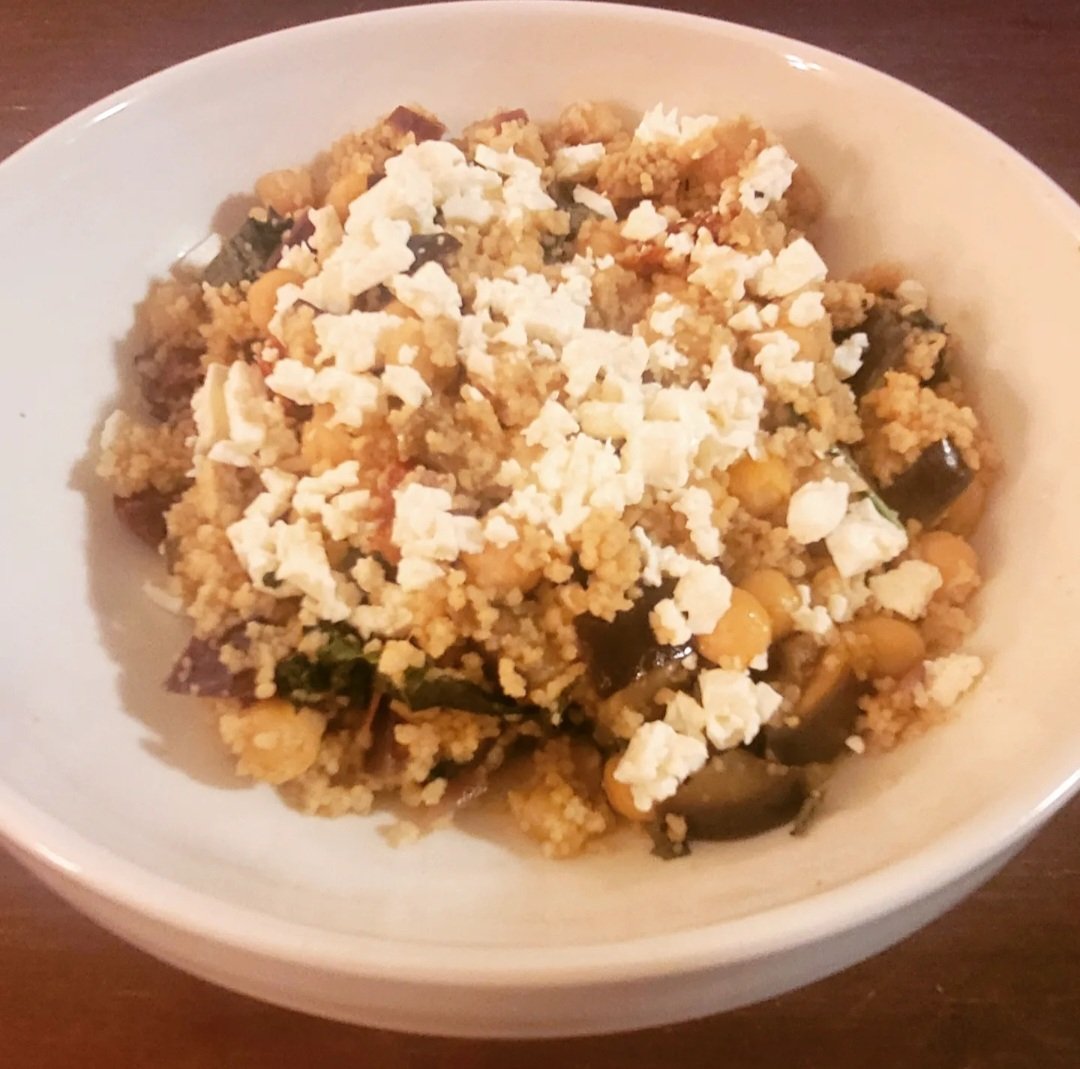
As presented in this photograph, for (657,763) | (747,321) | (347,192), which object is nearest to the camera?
(657,763)

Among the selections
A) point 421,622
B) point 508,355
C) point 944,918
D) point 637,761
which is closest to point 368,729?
point 421,622

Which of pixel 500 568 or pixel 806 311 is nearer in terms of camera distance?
pixel 500 568

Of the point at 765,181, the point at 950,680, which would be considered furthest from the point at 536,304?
the point at 950,680

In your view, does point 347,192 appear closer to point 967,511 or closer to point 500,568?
point 500,568

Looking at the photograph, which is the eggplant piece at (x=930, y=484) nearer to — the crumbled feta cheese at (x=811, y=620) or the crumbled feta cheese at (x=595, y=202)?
the crumbled feta cheese at (x=811, y=620)

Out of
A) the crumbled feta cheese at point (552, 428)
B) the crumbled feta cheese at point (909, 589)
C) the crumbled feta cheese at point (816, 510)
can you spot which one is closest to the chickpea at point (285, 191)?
the crumbled feta cheese at point (552, 428)
